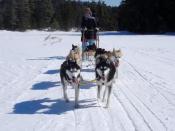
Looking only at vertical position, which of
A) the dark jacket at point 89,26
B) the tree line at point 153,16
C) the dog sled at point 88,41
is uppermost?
the dark jacket at point 89,26

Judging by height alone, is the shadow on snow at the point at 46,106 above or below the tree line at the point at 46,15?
above

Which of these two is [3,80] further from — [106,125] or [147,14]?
[147,14]

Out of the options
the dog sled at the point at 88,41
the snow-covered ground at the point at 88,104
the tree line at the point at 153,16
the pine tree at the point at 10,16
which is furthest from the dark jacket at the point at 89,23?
the pine tree at the point at 10,16

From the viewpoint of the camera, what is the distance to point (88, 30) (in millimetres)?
13789

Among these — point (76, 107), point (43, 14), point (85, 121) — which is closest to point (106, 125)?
point (85, 121)

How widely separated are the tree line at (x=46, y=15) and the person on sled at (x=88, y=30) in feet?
171

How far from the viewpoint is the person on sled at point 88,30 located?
535 inches

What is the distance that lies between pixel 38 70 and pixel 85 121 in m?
6.68

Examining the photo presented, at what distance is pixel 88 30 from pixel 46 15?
73.5 meters

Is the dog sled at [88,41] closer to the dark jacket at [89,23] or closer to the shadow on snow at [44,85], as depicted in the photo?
the dark jacket at [89,23]

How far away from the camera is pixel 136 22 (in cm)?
5038

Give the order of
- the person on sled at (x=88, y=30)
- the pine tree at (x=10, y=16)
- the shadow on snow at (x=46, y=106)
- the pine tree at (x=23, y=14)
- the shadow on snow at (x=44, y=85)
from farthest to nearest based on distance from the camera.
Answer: the pine tree at (x=23, y=14), the pine tree at (x=10, y=16), the person on sled at (x=88, y=30), the shadow on snow at (x=44, y=85), the shadow on snow at (x=46, y=106)

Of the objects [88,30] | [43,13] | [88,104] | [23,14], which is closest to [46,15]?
[43,13]

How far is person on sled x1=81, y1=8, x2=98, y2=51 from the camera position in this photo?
13577 mm
